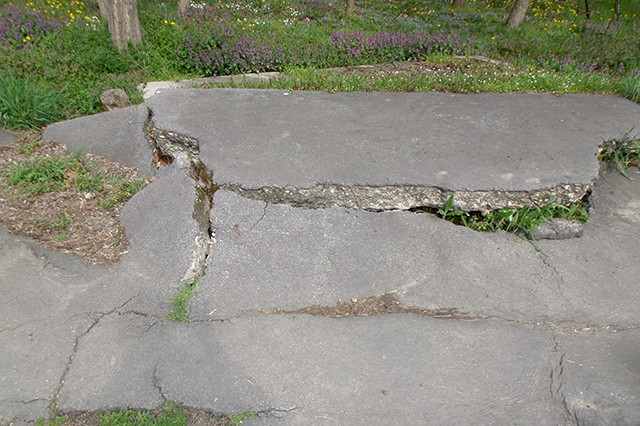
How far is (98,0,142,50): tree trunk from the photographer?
18.8ft

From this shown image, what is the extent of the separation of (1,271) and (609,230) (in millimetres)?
4942

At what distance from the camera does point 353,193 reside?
368 cm

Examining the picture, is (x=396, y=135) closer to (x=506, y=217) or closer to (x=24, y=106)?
(x=506, y=217)

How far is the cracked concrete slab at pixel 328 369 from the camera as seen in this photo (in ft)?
7.94

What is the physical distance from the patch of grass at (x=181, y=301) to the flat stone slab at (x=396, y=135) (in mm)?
1000

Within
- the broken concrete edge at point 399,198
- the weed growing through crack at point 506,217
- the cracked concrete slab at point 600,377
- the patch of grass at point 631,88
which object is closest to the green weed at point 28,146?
the broken concrete edge at point 399,198

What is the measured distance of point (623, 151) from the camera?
4422 mm

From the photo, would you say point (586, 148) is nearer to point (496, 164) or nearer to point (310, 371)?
point (496, 164)

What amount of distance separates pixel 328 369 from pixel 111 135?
134 inches

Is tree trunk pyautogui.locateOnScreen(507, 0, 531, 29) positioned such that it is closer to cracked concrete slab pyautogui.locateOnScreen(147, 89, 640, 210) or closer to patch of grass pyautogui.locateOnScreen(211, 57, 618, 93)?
patch of grass pyautogui.locateOnScreen(211, 57, 618, 93)

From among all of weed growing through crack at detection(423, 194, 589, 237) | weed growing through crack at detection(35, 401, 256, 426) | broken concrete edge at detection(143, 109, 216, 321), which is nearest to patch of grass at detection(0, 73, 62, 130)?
broken concrete edge at detection(143, 109, 216, 321)

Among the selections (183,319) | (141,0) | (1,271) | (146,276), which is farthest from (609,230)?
(141,0)

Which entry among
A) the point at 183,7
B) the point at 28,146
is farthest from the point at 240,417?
the point at 183,7

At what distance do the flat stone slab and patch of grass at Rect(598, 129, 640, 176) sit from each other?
0.32 ft
